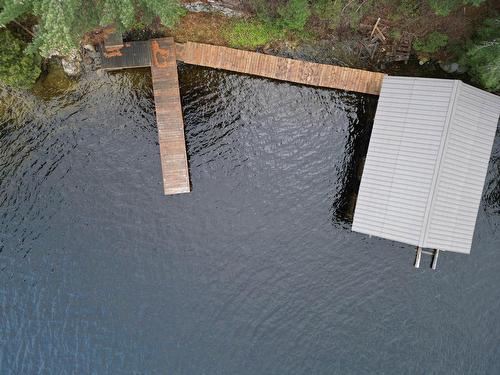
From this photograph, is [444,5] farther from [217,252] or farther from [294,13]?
[217,252]

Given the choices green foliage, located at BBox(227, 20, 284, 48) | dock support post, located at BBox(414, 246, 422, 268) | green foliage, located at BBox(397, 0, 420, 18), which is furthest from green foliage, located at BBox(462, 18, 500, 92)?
green foliage, located at BBox(227, 20, 284, 48)

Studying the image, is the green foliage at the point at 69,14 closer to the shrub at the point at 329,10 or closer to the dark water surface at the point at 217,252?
the dark water surface at the point at 217,252

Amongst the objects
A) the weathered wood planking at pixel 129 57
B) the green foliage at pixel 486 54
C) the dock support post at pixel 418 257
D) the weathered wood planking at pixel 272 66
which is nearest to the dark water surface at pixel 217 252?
the weathered wood planking at pixel 272 66

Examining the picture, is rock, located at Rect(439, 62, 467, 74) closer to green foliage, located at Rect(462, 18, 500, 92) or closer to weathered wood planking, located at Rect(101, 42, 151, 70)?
green foliage, located at Rect(462, 18, 500, 92)

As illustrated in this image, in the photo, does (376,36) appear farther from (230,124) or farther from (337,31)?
(230,124)

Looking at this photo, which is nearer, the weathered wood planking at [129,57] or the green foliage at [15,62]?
the green foliage at [15,62]

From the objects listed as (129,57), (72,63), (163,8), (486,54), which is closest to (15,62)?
(72,63)

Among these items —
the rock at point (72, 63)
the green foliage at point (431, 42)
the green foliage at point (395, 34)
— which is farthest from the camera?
the rock at point (72, 63)
